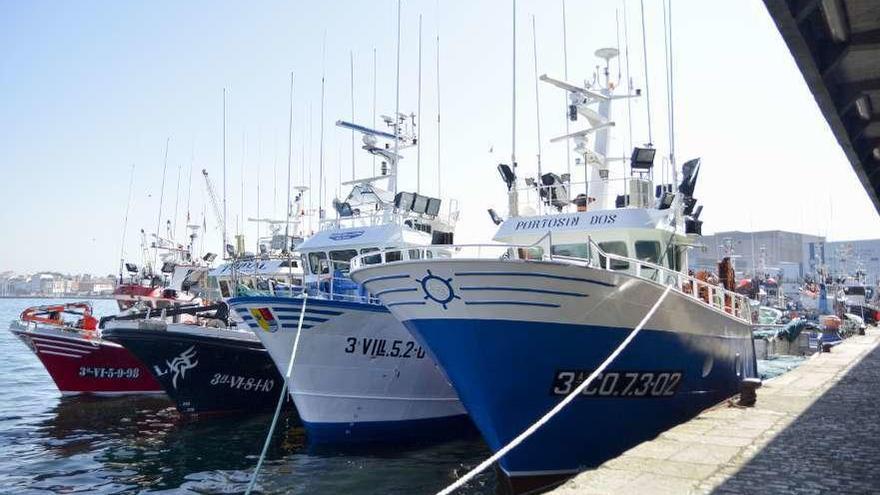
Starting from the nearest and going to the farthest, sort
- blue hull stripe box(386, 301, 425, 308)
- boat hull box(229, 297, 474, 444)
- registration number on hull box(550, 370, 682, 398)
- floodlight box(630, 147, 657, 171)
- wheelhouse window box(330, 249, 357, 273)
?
registration number on hull box(550, 370, 682, 398)
blue hull stripe box(386, 301, 425, 308)
boat hull box(229, 297, 474, 444)
floodlight box(630, 147, 657, 171)
wheelhouse window box(330, 249, 357, 273)

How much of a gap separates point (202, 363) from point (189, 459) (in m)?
3.69

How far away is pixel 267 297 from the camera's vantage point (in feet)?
40.2

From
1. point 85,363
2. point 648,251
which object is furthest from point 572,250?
point 85,363

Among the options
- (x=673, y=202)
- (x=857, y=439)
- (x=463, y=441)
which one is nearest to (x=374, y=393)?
(x=463, y=441)

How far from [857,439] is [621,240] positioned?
4.44 meters

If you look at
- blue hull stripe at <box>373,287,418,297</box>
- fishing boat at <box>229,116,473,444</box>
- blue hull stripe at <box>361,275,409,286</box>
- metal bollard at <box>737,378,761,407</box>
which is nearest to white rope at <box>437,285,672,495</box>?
blue hull stripe at <box>373,287,418,297</box>

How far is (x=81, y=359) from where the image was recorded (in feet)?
64.6

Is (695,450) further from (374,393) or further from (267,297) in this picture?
(267,297)

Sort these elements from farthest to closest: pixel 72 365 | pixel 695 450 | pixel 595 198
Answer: pixel 72 365 < pixel 595 198 < pixel 695 450

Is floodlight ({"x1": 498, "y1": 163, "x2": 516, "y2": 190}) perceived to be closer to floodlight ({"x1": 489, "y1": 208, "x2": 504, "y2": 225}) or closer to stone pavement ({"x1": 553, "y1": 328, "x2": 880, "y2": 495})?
floodlight ({"x1": 489, "y1": 208, "x2": 504, "y2": 225})

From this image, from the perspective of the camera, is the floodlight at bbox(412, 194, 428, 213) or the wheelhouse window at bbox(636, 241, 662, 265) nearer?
the wheelhouse window at bbox(636, 241, 662, 265)

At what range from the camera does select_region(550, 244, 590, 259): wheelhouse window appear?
11.6m

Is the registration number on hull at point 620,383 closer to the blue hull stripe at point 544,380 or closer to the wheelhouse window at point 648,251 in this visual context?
the blue hull stripe at point 544,380

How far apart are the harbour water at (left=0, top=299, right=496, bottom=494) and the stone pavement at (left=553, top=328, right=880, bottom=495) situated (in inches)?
130
